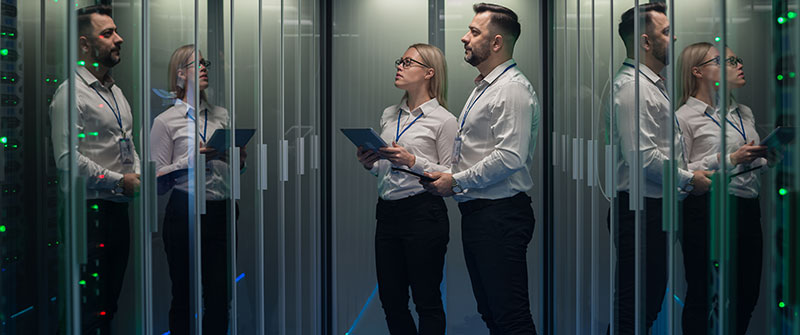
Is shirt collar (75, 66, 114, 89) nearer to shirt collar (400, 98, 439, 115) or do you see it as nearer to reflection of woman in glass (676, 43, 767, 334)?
reflection of woman in glass (676, 43, 767, 334)

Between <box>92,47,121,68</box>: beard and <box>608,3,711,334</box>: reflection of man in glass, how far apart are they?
4.59ft

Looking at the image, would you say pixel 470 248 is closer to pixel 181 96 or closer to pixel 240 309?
pixel 240 309

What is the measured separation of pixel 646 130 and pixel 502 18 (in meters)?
1.60

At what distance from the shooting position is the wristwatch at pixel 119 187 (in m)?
1.64

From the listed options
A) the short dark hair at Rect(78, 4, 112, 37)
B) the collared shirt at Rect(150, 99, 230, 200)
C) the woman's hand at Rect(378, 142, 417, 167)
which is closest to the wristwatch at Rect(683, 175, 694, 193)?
the collared shirt at Rect(150, 99, 230, 200)

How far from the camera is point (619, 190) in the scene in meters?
2.34

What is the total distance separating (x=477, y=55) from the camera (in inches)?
136

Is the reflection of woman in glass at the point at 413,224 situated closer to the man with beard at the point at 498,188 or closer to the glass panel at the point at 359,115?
the man with beard at the point at 498,188

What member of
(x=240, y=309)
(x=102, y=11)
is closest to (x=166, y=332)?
(x=240, y=309)

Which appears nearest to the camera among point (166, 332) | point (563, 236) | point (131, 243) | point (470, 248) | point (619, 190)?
point (131, 243)

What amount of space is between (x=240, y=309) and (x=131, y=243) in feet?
2.73

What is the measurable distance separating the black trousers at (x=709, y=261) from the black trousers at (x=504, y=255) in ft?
4.01

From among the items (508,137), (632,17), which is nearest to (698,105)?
(632,17)

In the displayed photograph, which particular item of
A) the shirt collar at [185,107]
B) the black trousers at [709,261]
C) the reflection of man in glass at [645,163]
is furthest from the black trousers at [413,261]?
the black trousers at [709,261]
